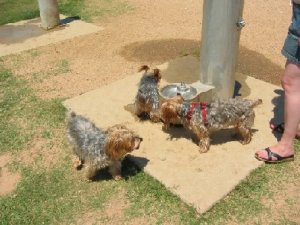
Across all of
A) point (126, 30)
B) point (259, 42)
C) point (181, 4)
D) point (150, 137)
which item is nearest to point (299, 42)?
point (150, 137)

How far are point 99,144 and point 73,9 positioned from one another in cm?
900

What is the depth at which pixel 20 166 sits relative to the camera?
6.04 metres

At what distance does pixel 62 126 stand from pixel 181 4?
789cm

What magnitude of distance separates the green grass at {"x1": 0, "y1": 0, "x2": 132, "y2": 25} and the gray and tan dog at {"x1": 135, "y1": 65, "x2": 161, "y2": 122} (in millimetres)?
6419

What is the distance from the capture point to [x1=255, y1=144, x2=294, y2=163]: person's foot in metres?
5.71

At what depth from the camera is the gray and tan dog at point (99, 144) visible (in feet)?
16.6

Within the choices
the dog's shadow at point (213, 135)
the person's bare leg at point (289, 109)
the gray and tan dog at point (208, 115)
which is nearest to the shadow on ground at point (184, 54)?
the dog's shadow at point (213, 135)

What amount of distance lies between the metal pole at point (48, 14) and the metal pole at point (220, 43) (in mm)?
6111

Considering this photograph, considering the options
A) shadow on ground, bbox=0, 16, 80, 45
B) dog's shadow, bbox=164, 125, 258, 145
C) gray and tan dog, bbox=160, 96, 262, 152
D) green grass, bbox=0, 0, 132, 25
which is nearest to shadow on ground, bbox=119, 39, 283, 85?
dog's shadow, bbox=164, 125, 258, 145

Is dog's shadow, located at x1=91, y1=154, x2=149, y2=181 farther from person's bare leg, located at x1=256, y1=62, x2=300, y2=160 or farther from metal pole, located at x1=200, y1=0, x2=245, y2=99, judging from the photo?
metal pole, located at x1=200, y1=0, x2=245, y2=99

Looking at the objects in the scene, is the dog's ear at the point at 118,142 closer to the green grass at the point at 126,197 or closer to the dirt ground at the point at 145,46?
the green grass at the point at 126,197

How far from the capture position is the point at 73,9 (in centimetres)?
1319

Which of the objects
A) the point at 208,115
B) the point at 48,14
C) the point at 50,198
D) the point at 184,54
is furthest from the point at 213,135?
the point at 48,14

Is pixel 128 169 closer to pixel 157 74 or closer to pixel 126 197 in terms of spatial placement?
pixel 126 197
